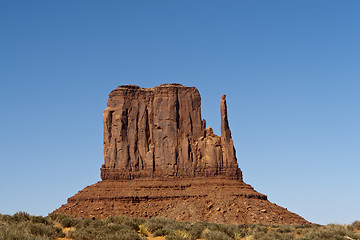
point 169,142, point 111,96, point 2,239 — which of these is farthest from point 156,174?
point 2,239

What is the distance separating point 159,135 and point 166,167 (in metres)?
6.13

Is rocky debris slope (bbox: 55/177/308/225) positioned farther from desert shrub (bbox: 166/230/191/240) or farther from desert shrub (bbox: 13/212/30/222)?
desert shrub (bbox: 13/212/30/222)

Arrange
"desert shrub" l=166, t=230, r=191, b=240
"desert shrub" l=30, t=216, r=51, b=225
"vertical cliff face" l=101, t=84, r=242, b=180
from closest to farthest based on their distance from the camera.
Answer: "desert shrub" l=166, t=230, r=191, b=240
"desert shrub" l=30, t=216, r=51, b=225
"vertical cliff face" l=101, t=84, r=242, b=180

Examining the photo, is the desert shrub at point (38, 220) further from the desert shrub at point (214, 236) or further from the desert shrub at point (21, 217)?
the desert shrub at point (214, 236)

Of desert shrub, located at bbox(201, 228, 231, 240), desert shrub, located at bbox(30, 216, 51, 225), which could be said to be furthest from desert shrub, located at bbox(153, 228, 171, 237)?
desert shrub, located at bbox(30, 216, 51, 225)

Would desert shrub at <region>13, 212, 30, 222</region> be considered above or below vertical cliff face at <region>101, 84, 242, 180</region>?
below

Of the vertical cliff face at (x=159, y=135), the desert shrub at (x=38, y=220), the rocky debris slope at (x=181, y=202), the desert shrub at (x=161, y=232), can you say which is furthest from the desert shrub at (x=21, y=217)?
the vertical cliff face at (x=159, y=135)

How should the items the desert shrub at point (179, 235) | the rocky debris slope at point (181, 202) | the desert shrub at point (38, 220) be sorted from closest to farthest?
the desert shrub at point (179, 235), the desert shrub at point (38, 220), the rocky debris slope at point (181, 202)

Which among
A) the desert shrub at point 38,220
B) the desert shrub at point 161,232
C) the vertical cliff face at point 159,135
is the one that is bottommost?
the desert shrub at point 161,232

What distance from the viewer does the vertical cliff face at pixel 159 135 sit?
327ft

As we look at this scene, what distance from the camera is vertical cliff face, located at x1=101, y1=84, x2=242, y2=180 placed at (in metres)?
99.7

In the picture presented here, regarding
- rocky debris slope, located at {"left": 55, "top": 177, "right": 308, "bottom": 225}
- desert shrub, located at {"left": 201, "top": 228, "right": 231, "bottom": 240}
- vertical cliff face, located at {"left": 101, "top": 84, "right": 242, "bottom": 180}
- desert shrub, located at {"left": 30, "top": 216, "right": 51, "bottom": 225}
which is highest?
vertical cliff face, located at {"left": 101, "top": 84, "right": 242, "bottom": 180}

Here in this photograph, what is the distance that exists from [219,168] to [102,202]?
65.0 feet

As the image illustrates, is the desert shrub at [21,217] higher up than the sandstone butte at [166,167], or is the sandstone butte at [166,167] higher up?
the sandstone butte at [166,167]
